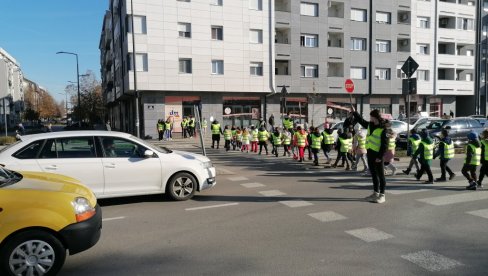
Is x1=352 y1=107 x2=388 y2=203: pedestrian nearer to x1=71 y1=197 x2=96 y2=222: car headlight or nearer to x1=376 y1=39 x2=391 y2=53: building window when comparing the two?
x1=71 y1=197 x2=96 y2=222: car headlight

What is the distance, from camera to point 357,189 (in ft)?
30.5

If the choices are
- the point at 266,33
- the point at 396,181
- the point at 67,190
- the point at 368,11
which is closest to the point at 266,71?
the point at 266,33

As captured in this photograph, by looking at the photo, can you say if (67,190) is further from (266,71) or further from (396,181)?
(266,71)

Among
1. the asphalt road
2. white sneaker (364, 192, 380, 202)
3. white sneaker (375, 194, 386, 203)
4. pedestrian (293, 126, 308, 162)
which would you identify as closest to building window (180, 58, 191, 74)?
pedestrian (293, 126, 308, 162)

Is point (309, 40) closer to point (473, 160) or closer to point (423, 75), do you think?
point (423, 75)

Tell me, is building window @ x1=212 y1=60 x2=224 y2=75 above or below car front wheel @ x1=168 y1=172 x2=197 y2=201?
above

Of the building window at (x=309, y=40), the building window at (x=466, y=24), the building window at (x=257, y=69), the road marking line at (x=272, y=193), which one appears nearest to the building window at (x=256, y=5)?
the building window at (x=257, y=69)

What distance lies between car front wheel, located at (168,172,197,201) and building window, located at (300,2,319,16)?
101 ft

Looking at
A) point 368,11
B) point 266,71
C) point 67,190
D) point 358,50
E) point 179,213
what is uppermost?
point 368,11

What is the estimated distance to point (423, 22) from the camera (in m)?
41.8

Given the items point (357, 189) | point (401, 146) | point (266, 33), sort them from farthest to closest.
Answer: point (266, 33) → point (401, 146) → point (357, 189)

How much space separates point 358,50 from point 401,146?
21.7 m

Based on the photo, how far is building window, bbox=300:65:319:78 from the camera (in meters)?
36.2

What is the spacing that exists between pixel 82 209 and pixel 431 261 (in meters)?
4.09
